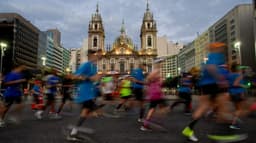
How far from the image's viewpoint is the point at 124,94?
11250mm

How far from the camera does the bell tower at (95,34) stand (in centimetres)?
9856

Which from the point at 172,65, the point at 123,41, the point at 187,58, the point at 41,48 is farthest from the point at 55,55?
the point at 172,65

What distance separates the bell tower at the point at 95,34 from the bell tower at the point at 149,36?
1547cm

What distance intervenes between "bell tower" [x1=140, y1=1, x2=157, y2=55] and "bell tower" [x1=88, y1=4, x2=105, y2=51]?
1547 centimetres

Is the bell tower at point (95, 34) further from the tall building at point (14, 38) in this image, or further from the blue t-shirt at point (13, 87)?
the blue t-shirt at point (13, 87)

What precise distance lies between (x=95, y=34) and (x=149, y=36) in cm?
2016

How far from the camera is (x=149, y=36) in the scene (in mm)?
98438

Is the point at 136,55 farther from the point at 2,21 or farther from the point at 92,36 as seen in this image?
the point at 2,21

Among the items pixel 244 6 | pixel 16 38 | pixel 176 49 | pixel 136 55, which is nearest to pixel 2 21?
pixel 16 38

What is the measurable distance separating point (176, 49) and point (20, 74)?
191 meters

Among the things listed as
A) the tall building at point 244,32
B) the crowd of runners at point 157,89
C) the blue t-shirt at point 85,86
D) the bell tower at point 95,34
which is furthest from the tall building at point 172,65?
the blue t-shirt at point 85,86

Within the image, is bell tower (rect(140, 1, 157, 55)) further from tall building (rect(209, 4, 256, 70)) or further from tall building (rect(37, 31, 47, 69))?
tall building (rect(37, 31, 47, 69))

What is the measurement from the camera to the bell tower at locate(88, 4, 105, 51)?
323 ft

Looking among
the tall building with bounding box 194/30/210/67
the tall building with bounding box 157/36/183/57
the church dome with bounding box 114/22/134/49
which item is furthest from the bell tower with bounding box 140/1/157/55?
the tall building with bounding box 157/36/183/57
